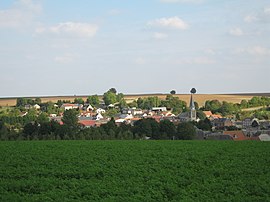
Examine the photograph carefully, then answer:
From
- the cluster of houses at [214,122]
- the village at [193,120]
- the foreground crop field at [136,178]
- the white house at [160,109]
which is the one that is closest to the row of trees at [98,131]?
the village at [193,120]

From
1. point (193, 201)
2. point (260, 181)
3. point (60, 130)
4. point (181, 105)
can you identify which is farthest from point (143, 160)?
point (181, 105)

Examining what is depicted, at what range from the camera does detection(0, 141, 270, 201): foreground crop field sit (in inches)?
478

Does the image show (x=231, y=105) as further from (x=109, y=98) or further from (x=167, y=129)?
(x=167, y=129)

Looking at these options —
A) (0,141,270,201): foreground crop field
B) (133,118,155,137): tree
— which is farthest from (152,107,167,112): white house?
(0,141,270,201): foreground crop field

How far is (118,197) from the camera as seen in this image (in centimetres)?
1180

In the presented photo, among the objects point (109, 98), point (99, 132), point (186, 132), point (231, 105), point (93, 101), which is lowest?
point (186, 132)

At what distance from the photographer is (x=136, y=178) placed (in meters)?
14.7

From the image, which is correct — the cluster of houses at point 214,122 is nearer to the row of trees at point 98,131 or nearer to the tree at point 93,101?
the tree at point 93,101

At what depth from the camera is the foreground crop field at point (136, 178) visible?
12.1m

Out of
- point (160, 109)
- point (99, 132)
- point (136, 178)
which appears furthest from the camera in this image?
point (160, 109)

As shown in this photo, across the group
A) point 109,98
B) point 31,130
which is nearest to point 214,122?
point 31,130

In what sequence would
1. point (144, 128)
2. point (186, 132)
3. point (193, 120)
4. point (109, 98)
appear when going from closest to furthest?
point (186, 132) < point (144, 128) < point (193, 120) < point (109, 98)

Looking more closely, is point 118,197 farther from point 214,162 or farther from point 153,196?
point 214,162

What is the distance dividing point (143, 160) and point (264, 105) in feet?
411
